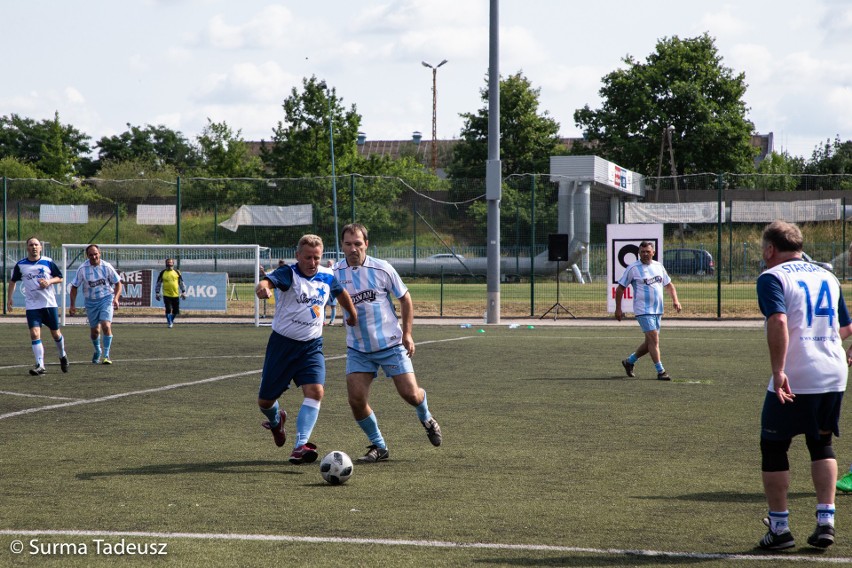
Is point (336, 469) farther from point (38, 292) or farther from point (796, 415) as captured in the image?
point (38, 292)

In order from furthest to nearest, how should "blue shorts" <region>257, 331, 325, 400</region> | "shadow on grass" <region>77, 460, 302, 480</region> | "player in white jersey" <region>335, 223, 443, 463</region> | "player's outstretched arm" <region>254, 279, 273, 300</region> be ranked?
"blue shorts" <region>257, 331, 325, 400</region>, "player in white jersey" <region>335, 223, 443, 463</region>, "player's outstretched arm" <region>254, 279, 273, 300</region>, "shadow on grass" <region>77, 460, 302, 480</region>

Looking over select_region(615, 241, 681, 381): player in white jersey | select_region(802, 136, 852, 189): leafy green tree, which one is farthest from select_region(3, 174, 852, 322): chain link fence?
select_region(802, 136, 852, 189): leafy green tree

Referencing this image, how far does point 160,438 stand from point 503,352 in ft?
32.6

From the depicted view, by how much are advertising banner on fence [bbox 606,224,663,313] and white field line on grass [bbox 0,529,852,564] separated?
21010mm

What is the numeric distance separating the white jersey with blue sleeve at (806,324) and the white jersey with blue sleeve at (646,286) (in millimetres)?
8887

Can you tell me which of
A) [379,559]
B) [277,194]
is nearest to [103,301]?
[379,559]

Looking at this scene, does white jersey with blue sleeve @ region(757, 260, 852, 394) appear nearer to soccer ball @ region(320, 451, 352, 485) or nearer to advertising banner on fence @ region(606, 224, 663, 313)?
soccer ball @ region(320, 451, 352, 485)

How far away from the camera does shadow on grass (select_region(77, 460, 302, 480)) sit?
7766mm

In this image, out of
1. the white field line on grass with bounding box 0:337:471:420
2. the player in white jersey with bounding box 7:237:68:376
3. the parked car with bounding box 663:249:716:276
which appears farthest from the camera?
the parked car with bounding box 663:249:716:276

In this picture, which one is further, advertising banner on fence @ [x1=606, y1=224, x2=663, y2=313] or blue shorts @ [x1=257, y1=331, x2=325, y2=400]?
advertising banner on fence @ [x1=606, y1=224, x2=663, y2=313]

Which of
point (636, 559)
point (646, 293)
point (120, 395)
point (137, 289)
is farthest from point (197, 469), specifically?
point (137, 289)

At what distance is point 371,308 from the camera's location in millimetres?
8289

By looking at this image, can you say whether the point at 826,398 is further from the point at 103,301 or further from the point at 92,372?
the point at 103,301

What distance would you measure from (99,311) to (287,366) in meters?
9.36
